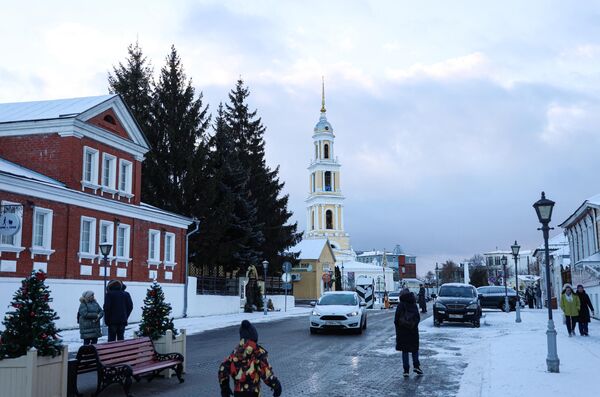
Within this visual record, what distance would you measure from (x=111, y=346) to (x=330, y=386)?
13.4 ft

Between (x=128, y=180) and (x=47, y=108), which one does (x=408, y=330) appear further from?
(x=47, y=108)

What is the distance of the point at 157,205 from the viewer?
39.7 metres

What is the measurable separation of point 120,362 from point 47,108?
2230cm

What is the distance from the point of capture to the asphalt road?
36.9 ft

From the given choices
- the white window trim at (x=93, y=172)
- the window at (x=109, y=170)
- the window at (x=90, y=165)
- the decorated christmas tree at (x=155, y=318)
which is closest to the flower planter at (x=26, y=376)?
the decorated christmas tree at (x=155, y=318)

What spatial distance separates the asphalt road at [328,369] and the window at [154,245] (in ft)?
34.1

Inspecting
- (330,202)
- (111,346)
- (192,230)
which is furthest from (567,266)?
(330,202)

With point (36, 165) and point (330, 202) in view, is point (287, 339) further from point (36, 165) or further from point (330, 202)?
point (330, 202)

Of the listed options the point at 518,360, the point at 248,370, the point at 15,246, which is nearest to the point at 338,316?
the point at 518,360

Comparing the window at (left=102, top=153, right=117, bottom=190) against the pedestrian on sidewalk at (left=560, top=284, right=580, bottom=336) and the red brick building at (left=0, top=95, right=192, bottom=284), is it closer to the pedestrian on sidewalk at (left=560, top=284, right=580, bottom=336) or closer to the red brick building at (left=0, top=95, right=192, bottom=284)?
the red brick building at (left=0, top=95, right=192, bottom=284)

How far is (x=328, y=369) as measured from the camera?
45.8 feet

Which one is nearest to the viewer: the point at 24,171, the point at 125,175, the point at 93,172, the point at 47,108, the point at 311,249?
the point at 24,171

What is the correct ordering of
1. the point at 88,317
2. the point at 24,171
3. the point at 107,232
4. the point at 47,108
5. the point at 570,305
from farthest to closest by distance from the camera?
the point at 47,108 < the point at 107,232 < the point at 24,171 < the point at 570,305 < the point at 88,317

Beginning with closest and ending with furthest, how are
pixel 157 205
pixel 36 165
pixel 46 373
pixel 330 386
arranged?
1. pixel 46 373
2. pixel 330 386
3. pixel 36 165
4. pixel 157 205
